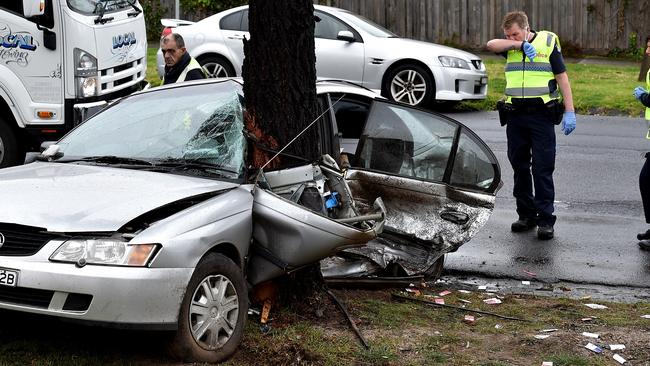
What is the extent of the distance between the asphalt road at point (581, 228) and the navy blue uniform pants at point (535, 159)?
0.28 meters

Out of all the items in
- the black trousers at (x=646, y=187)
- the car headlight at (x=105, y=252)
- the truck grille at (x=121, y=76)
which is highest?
the truck grille at (x=121, y=76)

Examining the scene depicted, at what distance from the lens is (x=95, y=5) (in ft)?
37.7

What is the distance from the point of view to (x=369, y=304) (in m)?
6.86

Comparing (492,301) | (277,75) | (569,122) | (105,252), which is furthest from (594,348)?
(569,122)

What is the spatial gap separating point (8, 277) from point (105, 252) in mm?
488

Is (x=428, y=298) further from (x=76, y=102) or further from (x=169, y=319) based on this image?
(x=76, y=102)

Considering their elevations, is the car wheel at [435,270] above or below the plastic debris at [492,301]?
above

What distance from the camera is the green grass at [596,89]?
1595cm

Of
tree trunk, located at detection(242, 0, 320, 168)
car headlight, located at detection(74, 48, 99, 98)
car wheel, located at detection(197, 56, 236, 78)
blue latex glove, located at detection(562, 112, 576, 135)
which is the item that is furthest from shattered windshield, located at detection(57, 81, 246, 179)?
car wheel, located at detection(197, 56, 236, 78)

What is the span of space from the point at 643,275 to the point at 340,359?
3.40m

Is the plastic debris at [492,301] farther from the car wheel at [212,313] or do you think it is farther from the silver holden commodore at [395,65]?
the silver holden commodore at [395,65]

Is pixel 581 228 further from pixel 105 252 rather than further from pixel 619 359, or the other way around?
pixel 105 252

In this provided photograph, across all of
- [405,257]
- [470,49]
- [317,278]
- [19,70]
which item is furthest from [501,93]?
[317,278]

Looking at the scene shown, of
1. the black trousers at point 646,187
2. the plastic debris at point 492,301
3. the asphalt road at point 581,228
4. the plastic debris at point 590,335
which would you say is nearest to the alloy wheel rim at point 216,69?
the asphalt road at point 581,228
